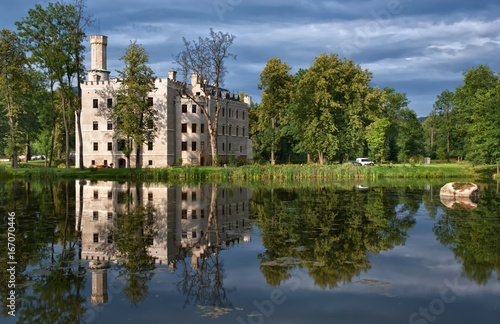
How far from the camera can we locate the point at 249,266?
40.9ft

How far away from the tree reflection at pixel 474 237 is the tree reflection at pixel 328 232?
155 cm

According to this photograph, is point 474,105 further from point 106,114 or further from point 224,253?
point 224,253

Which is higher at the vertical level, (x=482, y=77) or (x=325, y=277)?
(x=482, y=77)

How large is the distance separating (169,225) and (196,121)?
54.3 m

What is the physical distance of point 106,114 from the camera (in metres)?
70.4

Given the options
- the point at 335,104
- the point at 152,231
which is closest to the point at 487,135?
the point at 335,104

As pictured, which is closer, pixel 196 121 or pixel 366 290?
pixel 366 290

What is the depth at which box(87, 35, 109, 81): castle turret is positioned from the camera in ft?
239

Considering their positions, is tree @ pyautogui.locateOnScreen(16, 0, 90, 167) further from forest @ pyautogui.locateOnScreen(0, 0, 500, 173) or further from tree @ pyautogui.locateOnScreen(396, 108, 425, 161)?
tree @ pyautogui.locateOnScreen(396, 108, 425, 161)

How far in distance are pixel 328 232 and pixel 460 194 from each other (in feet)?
56.9

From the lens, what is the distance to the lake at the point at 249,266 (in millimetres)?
9023

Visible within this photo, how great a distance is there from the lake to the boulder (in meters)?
5.85

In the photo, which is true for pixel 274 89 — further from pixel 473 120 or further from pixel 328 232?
pixel 328 232

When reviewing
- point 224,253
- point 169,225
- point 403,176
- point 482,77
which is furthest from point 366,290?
point 482,77
